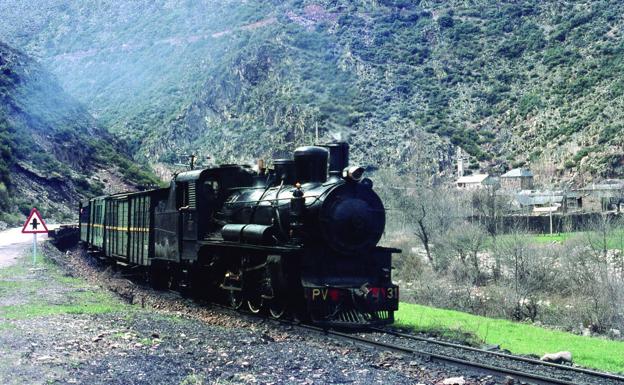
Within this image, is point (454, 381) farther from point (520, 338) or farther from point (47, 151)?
point (47, 151)

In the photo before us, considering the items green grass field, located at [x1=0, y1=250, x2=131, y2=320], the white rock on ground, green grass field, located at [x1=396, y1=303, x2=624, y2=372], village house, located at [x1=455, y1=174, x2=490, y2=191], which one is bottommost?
green grass field, located at [x1=396, y1=303, x2=624, y2=372]

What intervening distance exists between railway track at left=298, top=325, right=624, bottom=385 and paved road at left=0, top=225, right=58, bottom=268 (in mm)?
Answer: 16503

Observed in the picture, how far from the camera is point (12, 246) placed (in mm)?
31422

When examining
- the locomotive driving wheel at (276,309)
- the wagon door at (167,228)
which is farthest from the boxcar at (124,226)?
the locomotive driving wheel at (276,309)

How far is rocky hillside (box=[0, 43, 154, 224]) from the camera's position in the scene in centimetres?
5406

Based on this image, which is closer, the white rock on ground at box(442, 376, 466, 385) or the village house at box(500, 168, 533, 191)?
the white rock on ground at box(442, 376, 466, 385)

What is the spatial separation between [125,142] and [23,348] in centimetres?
7448

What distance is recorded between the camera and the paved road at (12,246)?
25797 millimetres

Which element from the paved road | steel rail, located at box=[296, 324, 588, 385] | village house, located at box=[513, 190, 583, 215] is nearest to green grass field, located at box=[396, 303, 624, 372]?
steel rail, located at box=[296, 324, 588, 385]

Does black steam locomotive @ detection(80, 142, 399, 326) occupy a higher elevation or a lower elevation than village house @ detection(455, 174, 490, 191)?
lower

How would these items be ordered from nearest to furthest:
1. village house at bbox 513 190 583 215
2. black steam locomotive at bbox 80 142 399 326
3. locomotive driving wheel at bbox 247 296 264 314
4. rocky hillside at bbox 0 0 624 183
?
black steam locomotive at bbox 80 142 399 326
locomotive driving wheel at bbox 247 296 264 314
village house at bbox 513 190 583 215
rocky hillside at bbox 0 0 624 183

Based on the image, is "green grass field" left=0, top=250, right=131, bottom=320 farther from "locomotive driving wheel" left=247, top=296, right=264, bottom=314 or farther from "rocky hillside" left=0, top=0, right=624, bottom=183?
"rocky hillside" left=0, top=0, right=624, bottom=183

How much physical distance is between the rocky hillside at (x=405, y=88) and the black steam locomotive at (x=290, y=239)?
32561 mm

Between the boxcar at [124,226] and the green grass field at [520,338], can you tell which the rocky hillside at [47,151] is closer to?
the boxcar at [124,226]
